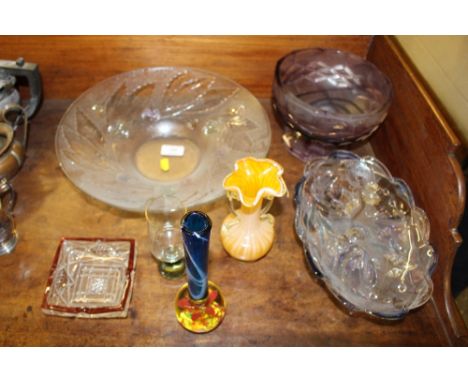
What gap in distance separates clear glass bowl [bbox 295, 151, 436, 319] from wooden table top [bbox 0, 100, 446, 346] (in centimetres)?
6

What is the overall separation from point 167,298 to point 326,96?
61 centimetres

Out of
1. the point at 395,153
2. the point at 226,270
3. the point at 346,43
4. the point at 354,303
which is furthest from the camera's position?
the point at 346,43

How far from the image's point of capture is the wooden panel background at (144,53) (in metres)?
0.94

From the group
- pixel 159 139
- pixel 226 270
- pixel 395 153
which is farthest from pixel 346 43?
pixel 226 270

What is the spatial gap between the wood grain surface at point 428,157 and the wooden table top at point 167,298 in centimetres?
6

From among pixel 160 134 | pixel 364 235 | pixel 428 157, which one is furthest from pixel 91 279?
pixel 428 157

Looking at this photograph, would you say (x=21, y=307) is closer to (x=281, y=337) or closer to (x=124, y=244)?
(x=124, y=244)

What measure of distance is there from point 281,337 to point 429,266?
0.26m

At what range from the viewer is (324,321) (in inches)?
26.8

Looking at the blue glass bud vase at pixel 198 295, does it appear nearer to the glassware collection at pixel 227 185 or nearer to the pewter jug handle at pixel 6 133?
the glassware collection at pixel 227 185

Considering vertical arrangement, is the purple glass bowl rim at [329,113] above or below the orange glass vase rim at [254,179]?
above

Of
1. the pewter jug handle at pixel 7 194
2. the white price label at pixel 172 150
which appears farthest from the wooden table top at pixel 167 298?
the white price label at pixel 172 150

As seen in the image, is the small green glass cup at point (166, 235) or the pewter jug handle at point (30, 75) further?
the pewter jug handle at point (30, 75)

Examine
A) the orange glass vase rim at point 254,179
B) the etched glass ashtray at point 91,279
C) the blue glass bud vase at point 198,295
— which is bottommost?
the etched glass ashtray at point 91,279
